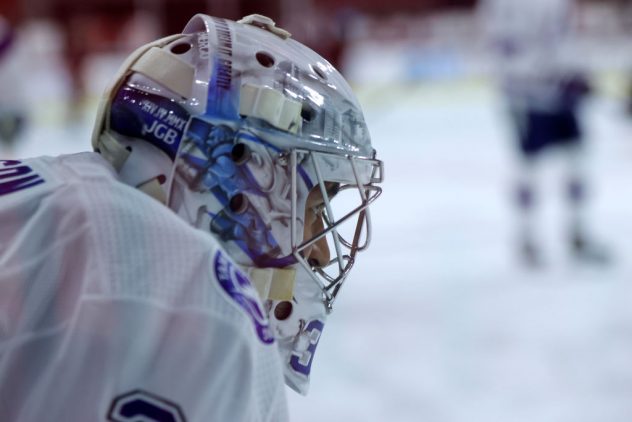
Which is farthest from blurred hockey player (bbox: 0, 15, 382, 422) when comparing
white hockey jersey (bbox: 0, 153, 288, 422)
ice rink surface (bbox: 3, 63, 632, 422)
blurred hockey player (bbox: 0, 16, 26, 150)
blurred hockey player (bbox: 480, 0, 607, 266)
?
blurred hockey player (bbox: 480, 0, 607, 266)

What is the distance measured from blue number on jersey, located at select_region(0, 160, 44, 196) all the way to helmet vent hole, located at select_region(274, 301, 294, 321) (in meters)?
0.30

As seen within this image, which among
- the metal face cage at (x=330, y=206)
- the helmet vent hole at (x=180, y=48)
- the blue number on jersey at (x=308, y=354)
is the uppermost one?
the helmet vent hole at (x=180, y=48)

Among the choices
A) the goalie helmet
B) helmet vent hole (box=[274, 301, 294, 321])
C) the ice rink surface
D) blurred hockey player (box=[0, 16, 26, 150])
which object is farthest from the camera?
blurred hockey player (box=[0, 16, 26, 150])

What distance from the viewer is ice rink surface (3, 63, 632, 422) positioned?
6.90ft

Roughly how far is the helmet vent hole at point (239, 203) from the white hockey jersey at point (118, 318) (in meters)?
0.16

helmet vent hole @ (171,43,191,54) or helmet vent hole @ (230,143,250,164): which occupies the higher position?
helmet vent hole @ (171,43,191,54)

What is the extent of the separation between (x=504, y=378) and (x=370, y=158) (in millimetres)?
1459

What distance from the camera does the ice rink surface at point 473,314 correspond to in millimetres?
2104

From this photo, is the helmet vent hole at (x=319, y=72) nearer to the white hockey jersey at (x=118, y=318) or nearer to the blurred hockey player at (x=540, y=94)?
the white hockey jersey at (x=118, y=318)

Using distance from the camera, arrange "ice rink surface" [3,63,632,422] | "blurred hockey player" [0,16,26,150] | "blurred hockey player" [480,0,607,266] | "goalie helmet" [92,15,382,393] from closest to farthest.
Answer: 1. "goalie helmet" [92,15,382,393]
2. "ice rink surface" [3,63,632,422]
3. "blurred hockey player" [0,16,26,150]
4. "blurred hockey player" [480,0,607,266]

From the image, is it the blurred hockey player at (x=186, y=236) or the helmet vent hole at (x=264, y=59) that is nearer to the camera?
the blurred hockey player at (x=186, y=236)

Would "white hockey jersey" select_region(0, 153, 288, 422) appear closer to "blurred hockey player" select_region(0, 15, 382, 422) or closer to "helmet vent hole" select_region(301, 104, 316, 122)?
"blurred hockey player" select_region(0, 15, 382, 422)

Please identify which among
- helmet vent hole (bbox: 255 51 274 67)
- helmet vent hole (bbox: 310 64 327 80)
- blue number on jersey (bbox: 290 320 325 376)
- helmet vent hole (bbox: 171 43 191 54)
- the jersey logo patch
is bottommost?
blue number on jersey (bbox: 290 320 325 376)

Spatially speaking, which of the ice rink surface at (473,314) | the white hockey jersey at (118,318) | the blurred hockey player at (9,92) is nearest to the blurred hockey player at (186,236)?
the white hockey jersey at (118,318)
